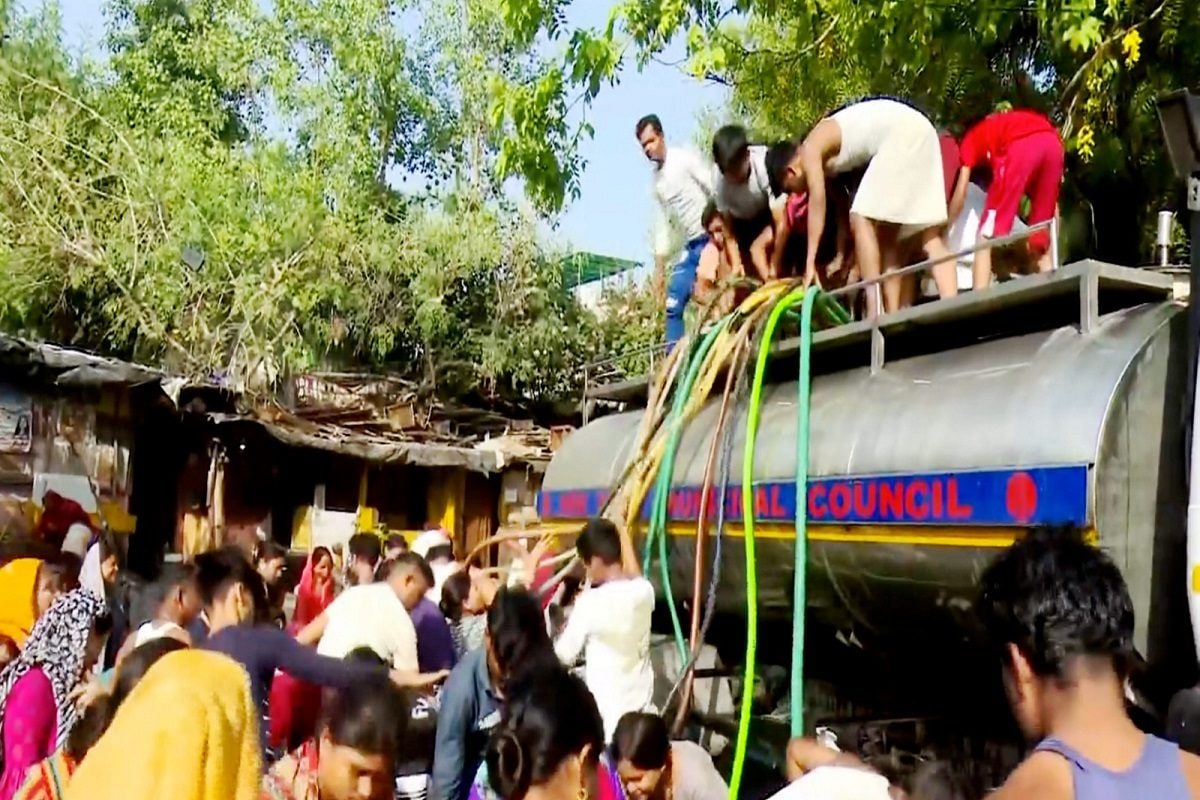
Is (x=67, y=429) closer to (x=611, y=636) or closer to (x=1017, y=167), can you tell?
(x=611, y=636)

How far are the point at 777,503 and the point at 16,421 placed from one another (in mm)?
7715

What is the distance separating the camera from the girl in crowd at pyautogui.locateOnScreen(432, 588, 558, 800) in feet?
12.2

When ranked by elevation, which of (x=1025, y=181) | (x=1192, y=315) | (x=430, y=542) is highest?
(x=1025, y=181)

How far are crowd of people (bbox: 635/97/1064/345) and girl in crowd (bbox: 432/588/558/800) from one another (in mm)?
2118

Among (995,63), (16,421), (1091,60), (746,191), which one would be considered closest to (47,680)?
(746,191)

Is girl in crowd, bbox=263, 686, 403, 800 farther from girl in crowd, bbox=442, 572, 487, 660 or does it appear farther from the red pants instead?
girl in crowd, bbox=442, 572, 487, 660

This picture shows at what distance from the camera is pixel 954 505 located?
418cm

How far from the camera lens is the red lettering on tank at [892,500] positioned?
14.5 ft

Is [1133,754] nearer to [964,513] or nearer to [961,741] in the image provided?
[964,513]

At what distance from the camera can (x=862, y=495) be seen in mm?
4633

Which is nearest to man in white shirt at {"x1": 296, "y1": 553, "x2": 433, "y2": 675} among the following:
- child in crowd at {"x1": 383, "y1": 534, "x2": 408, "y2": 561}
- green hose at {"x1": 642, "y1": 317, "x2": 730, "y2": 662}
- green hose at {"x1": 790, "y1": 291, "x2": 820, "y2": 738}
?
child in crowd at {"x1": 383, "y1": 534, "x2": 408, "y2": 561}

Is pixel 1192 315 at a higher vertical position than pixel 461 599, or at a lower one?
higher

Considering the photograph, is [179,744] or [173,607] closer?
[179,744]

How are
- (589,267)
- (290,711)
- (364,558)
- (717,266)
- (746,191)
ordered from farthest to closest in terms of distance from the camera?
1. (589,267)
2. (717,266)
3. (364,558)
4. (746,191)
5. (290,711)
